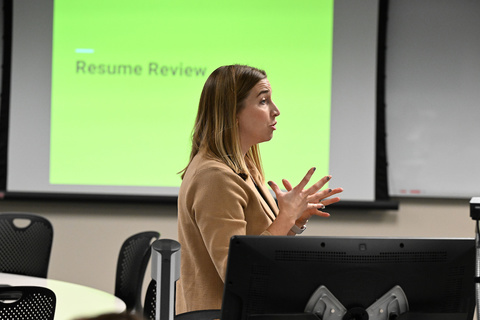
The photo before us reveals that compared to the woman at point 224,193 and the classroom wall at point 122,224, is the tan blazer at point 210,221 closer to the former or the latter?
the woman at point 224,193

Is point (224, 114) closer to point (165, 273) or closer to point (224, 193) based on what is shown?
point (224, 193)

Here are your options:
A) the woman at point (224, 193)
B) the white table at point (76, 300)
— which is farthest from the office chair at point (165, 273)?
the white table at point (76, 300)

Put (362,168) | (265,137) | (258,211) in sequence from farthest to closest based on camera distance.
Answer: (362,168)
(265,137)
(258,211)

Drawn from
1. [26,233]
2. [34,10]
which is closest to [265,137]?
[26,233]

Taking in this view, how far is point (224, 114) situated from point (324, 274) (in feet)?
2.56

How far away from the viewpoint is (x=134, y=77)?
4312 millimetres

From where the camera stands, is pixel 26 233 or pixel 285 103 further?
pixel 285 103

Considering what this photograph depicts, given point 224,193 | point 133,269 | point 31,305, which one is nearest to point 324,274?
point 224,193

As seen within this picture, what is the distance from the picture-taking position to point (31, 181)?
4.36 metres

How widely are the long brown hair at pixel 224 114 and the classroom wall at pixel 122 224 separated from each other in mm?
2375

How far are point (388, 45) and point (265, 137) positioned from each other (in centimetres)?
249

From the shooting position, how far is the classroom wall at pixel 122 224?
4.25m

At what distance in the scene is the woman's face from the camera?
6.61 ft

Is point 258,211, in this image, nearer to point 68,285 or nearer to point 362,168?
point 68,285
